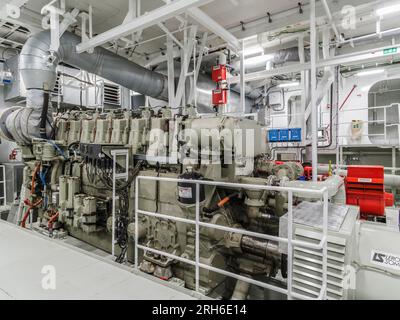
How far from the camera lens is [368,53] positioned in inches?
137

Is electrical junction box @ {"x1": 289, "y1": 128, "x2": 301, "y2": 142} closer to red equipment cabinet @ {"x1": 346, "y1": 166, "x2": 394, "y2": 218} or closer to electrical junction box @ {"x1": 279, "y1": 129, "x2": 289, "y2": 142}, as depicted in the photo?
electrical junction box @ {"x1": 279, "y1": 129, "x2": 289, "y2": 142}

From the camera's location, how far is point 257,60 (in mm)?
5906

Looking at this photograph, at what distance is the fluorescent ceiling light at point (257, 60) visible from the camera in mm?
5656

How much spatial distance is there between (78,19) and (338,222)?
15.8 feet

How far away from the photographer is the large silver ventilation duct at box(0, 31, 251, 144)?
3.53 m

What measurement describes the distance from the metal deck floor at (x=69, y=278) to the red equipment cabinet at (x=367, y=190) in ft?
8.71

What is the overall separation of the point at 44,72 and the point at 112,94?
2.94 m

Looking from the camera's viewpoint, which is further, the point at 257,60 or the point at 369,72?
the point at 369,72

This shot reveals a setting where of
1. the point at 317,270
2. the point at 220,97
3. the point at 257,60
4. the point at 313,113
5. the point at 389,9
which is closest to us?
the point at 317,270

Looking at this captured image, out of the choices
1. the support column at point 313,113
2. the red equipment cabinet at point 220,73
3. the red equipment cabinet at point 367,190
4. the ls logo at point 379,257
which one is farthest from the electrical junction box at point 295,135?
the ls logo at point 379,257

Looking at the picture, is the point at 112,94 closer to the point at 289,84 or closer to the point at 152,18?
the point at 152,18

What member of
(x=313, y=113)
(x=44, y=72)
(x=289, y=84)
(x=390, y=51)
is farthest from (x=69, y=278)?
(x=289, y=84)

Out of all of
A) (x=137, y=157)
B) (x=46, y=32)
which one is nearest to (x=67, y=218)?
(x=137, y=157)
